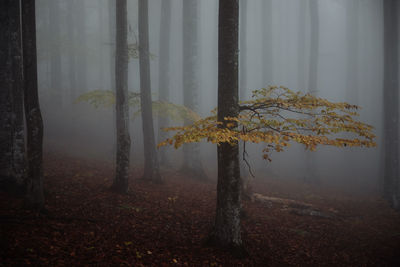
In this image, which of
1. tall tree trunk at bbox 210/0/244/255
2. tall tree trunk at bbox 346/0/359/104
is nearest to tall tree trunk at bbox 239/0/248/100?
tall tree trunk at bbox 210/0/244/255

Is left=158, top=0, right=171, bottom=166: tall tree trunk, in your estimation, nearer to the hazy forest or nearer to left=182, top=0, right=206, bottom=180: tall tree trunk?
the hazy forest

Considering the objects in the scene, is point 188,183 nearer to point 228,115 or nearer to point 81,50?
point 228,115

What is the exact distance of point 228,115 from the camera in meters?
5.45

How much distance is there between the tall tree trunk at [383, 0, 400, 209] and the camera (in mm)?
12297

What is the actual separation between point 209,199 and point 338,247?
467cm

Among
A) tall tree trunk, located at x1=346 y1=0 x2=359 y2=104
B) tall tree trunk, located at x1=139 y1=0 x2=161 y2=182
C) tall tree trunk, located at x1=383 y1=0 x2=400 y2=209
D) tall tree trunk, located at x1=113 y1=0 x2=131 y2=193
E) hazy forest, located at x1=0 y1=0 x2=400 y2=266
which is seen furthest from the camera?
tall tree trunk, located at x1=346 y1=0 x2=359 y2=104

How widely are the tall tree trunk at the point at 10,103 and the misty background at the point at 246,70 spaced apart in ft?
13.3

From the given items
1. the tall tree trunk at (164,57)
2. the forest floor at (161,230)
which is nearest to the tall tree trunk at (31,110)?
the forest floor at (161,230)

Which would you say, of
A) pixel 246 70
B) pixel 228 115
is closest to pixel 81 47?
pixel 246 70

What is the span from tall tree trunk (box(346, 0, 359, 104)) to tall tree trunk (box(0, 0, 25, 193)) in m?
27.7

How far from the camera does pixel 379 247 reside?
7.02m

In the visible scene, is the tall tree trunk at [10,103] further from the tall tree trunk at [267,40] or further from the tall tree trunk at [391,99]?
the tall tree trunk at [267,40]

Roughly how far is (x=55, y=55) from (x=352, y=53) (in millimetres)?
32367

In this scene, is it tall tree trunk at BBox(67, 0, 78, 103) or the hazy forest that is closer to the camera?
the hazy forest
